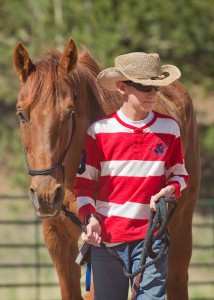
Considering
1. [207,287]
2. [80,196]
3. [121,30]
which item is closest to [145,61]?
[80,196]

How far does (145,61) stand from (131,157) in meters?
0.55

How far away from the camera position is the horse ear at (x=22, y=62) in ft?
14.1

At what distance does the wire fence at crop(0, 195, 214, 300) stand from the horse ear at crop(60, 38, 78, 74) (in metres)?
4.92

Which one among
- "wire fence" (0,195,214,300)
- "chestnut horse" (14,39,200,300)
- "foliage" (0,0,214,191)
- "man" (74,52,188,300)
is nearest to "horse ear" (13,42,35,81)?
"chestnut horse" (14,39,200,300)

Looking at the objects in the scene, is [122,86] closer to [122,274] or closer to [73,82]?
[73,82]

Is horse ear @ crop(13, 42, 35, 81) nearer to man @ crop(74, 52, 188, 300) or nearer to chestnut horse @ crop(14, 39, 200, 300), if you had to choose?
chestnut horse @ crop(14, 39, 200, 300)

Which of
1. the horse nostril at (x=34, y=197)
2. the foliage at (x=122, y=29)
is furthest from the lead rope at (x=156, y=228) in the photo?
the foliage at (x=122, y=29)

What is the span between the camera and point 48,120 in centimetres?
413

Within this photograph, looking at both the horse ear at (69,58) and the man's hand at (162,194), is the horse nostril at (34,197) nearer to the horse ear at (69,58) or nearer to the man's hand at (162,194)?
the man's hand at (162,194)

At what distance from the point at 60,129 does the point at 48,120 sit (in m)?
0.10

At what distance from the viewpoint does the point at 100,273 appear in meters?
4.09

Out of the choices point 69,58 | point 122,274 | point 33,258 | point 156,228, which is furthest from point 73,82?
point 33,258

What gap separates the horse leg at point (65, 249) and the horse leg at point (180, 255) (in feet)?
3.12

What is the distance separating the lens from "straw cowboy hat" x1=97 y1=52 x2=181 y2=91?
4039 millimetres
